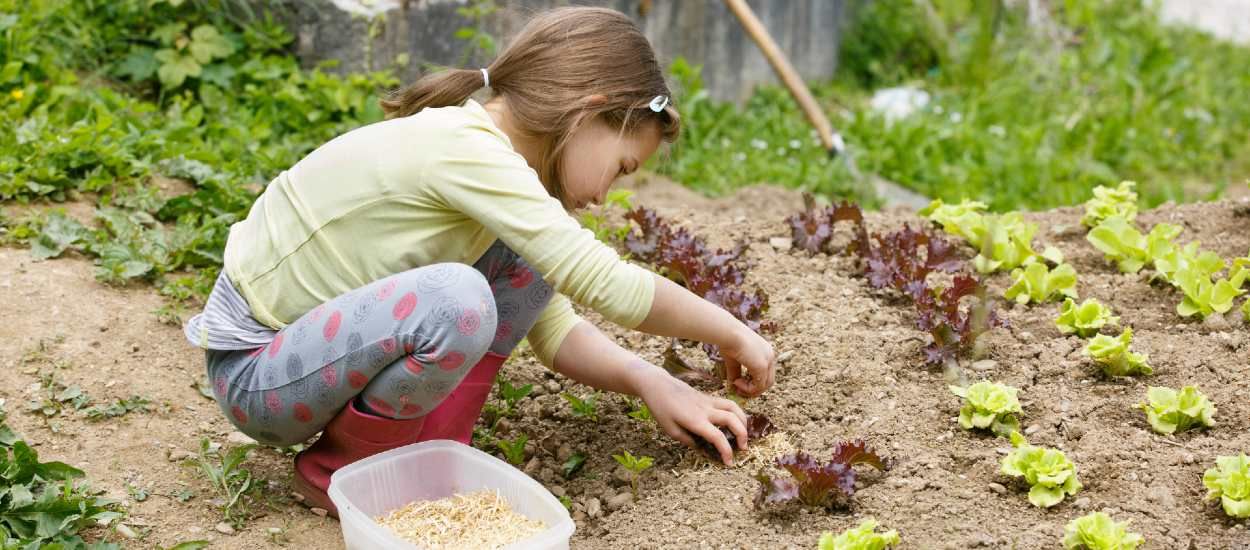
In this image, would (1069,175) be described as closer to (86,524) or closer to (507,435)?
(507,435)

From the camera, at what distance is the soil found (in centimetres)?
232

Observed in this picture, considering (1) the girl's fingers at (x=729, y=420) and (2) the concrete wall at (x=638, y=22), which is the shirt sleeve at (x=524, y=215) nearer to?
(1) the girl's fingers at (x=729, y=420)

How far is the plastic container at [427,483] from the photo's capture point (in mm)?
2256

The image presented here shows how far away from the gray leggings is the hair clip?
18.7 inches

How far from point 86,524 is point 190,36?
2676mm

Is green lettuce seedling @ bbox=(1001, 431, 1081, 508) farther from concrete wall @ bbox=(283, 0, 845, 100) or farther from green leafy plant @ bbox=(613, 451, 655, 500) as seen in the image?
concrete wall @ bbox=(283, 0, 845, 100)

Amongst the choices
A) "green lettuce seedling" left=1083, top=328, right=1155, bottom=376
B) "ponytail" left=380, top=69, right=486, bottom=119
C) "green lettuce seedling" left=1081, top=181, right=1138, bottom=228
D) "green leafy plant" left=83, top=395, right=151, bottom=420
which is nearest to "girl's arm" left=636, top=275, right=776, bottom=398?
"ponytail" left=380, top=69, right=486, bottom=119

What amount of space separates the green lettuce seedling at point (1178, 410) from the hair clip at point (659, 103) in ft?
3.70

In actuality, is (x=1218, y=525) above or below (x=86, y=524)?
above

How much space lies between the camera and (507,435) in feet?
9.68

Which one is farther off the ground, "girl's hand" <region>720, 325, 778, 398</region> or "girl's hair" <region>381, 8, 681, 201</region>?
"girl's hair" <region>381, 8, 681, 201</region>

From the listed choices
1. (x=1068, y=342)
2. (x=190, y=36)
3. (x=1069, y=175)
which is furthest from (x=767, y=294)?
(x=1069, y=175)

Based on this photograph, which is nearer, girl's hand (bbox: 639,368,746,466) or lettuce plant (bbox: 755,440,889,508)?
lettuce plant (bbox: 755,440,889,508)

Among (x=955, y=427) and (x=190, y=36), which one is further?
(x=190, y=36)
